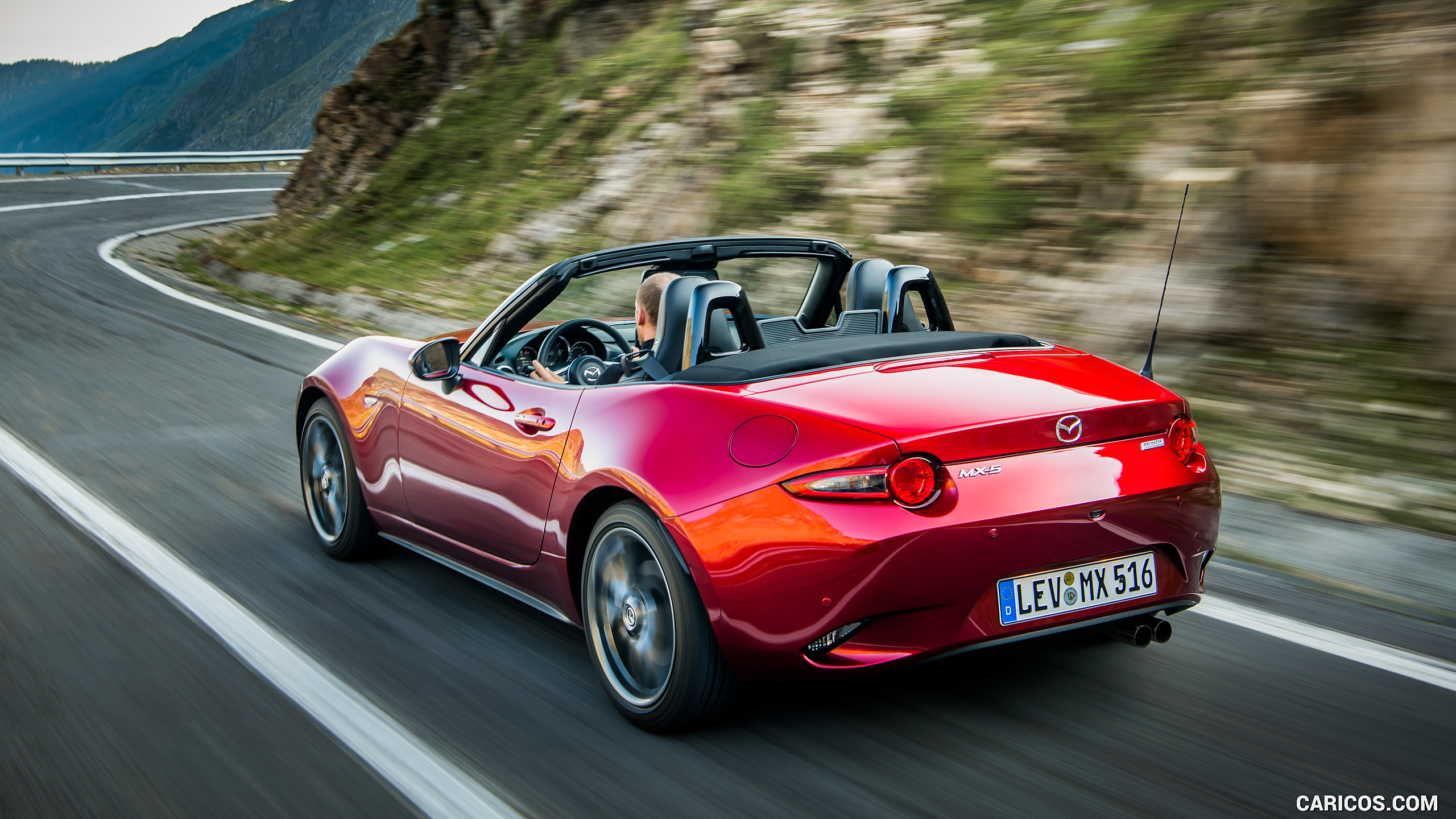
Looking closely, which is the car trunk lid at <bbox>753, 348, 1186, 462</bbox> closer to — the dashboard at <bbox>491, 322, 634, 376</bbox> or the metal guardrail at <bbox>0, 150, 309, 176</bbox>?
the dashboard at <bbox>491, 322, 634, 376</bbox>

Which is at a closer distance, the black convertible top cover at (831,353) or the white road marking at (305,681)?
the white road marking at (305,681)

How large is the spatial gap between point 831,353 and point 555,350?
4.38ft

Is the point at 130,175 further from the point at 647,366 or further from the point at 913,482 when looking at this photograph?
the point at 913,482

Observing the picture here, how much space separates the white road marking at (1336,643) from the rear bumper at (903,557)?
109 centimetres

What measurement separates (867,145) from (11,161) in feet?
112

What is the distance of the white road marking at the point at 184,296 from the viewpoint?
11.0 metres

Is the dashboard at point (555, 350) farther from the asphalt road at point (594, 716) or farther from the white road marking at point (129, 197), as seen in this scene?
the white road marking at point (129, 197)

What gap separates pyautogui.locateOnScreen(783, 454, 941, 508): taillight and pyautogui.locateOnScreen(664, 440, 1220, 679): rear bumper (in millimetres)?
24

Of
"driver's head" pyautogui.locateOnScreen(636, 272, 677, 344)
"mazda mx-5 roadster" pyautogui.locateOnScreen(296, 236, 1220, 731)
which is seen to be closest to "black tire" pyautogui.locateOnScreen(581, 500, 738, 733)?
"mazda mx-5 roadster" pyautogui.locateOnScreen(296, 236, 1220, 731)

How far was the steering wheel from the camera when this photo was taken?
13.9 feet

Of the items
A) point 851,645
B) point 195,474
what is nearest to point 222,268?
point 195,474

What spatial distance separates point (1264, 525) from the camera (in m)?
5.16

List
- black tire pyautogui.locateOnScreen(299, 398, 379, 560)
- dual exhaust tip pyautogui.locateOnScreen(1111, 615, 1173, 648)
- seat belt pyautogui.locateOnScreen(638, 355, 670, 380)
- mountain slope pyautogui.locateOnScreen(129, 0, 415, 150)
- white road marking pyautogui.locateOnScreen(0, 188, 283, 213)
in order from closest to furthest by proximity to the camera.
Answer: dual exhaust tip pyautogui.locateOnScreen(1111, 615, 1173, 648), seat belt pyautogui.locateOnScreen(638, 355, 670, 380), black tire pyautogui.locateOnScreen(299, 398, 379, 560), white road marking pyautogui.locateOnScreen(0, 188, 283, 213), mountain slope pyautogui.locateOnScreen(129, 0, 415, 150)

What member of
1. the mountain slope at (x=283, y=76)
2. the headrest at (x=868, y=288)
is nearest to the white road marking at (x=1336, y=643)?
the headrest at (x=868, y=288)
